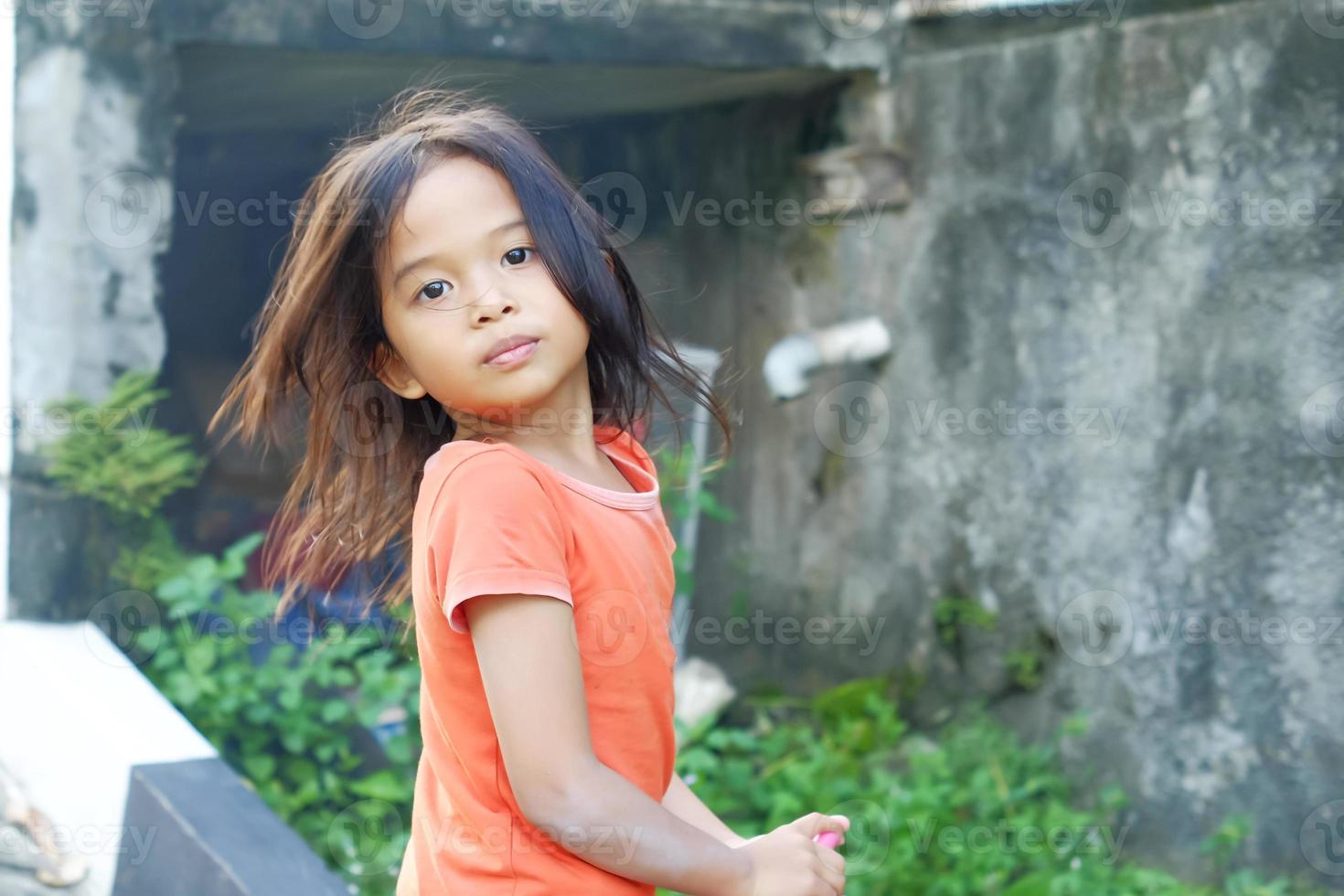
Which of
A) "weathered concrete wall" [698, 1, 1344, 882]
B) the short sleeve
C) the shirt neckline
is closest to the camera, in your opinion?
the short sleeve

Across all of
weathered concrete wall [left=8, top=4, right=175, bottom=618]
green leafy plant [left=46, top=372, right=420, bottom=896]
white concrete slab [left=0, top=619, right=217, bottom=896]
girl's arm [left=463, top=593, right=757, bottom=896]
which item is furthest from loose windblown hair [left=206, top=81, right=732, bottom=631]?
weathered concrete wall [left=8, top=4, right=175, bottom=618]

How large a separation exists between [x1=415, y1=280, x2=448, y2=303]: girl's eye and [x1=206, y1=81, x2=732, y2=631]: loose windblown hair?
6 centimetres

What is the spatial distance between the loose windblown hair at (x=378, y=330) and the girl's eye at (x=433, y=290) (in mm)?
64

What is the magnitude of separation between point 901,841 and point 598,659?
247cm

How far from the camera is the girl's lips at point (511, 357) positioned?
4.41 feet

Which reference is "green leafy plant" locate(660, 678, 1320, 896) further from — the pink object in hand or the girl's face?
the girl's face

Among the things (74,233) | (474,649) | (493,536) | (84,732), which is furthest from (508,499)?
(74,233)

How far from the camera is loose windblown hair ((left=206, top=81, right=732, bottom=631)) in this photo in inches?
54.7

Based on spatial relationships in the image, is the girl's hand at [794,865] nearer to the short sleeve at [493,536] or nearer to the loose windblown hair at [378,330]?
the short sleeve at [493,536]

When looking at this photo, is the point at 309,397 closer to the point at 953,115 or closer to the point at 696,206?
the point at 953,115

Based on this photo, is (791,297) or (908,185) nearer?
(908,185)

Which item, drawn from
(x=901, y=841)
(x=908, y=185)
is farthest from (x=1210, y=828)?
(x=908, y=185)

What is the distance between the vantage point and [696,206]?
5.46m

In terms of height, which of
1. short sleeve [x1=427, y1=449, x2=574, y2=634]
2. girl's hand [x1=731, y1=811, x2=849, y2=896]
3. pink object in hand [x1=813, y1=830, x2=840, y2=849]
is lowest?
girl's hand [x1=731, y1=811, x2=849, y2=896]
